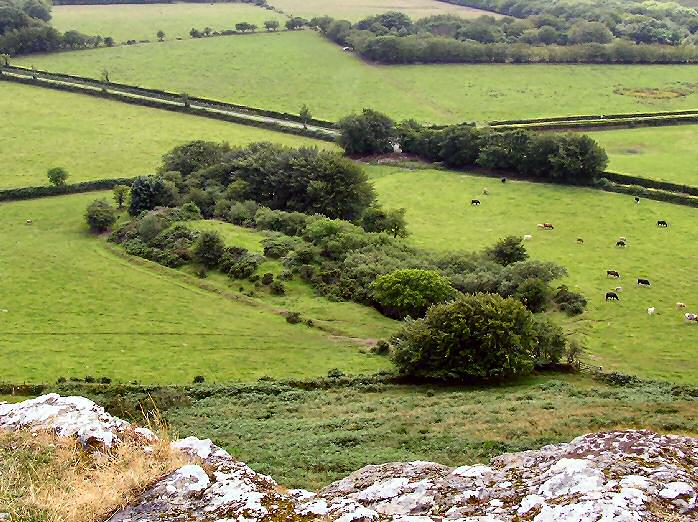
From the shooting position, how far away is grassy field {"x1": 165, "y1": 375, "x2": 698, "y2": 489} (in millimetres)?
26428

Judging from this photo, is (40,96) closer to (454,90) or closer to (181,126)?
(181,126)

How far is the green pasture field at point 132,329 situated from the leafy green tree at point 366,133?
141ft

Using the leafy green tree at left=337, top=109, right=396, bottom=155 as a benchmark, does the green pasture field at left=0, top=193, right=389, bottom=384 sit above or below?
below

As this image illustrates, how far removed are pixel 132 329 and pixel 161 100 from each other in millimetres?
79179

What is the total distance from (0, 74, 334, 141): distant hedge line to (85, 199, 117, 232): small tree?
41.6m

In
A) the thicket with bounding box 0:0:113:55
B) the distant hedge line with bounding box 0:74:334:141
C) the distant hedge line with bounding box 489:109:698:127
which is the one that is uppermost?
the thicket with bounding box 0:0:113:55

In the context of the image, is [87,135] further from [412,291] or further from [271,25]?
[271,25]

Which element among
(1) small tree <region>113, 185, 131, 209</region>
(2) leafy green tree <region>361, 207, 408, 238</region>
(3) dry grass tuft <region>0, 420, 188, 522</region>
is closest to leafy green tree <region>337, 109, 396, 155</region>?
(2) leafy green tree <region>361, 207, 408, 238</region>

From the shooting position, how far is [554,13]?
200m

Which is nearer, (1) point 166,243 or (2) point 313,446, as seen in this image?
(2) point 313,446

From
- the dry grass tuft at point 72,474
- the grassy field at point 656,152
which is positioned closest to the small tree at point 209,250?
the dry grass tuft at point 72,474

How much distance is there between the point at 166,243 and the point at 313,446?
4829 centimetres

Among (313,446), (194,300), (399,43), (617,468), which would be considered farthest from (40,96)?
(617,468)

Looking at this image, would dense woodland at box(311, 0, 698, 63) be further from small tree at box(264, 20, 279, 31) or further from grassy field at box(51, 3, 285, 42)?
grassy field at box(51, 3, 285, 42)
